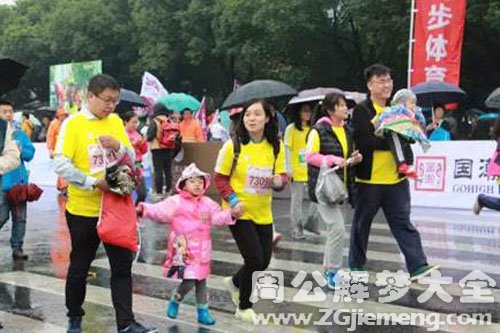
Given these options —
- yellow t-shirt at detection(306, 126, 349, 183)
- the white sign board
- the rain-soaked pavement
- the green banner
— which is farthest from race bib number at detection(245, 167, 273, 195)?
the green banner

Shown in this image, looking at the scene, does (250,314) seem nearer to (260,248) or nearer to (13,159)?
(260,248)

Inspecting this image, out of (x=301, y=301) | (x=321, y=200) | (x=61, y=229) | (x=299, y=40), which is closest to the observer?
(x=301, y=301)

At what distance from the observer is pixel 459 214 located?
1226 cm

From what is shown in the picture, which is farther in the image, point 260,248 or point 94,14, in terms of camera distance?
point 94,14

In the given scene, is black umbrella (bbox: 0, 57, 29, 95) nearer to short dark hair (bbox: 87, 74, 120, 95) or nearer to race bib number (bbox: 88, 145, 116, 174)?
short dark hair (bbox: 87, 74, 120, 95)

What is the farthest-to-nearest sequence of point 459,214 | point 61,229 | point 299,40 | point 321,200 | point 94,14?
point 94,14 → point 299,40 → point 459,214 → point 61,229 → point 321,200

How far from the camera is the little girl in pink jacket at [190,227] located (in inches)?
210

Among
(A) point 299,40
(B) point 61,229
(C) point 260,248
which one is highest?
(A) point 299,40

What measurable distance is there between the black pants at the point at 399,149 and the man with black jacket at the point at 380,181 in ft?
0.21

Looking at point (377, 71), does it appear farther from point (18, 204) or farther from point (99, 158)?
point (18, 204)

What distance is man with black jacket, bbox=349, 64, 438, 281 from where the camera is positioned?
6.64m

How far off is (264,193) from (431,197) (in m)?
8.41

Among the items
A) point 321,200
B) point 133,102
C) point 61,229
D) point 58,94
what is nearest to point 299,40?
point 58,94

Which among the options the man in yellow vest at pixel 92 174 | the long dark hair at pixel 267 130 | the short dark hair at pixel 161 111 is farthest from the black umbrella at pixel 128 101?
the man in yellow vest at pixel 92 174
